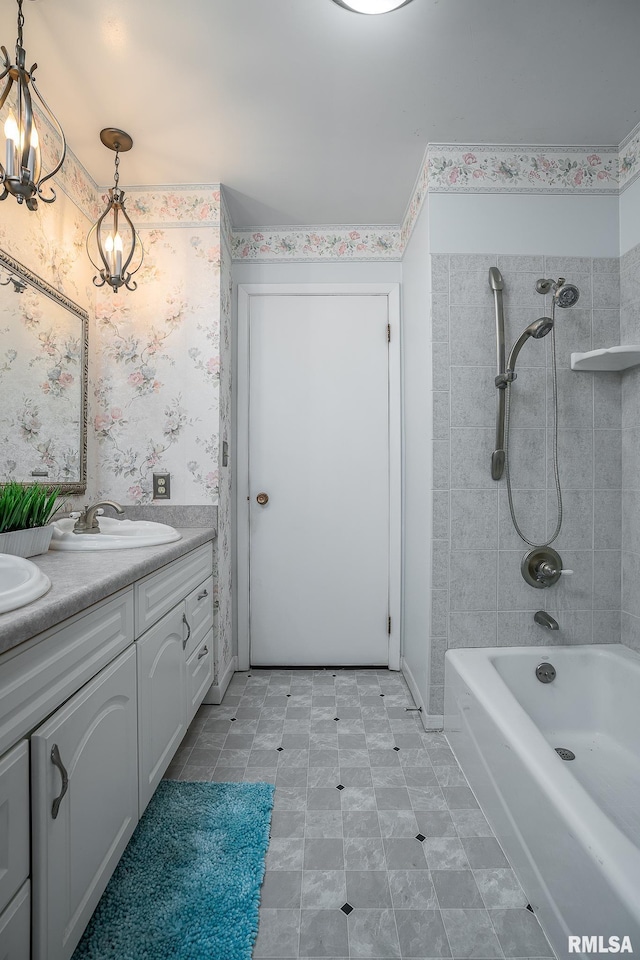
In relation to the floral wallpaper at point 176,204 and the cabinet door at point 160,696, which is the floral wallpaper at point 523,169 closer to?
the floral wallpaper at point 176,204

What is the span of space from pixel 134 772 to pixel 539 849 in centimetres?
98

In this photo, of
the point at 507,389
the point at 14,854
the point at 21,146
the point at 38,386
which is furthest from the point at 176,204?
the point at 14,854

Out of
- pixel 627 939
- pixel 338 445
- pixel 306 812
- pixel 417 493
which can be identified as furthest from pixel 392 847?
pixel 338 445

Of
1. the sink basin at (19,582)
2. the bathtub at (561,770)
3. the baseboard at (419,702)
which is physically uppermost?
the sink basin at (19,582)

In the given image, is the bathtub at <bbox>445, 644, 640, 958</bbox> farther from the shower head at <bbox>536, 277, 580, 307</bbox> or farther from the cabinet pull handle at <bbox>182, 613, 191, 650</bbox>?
the shower head at <bbox>536, 277, 580, 307</bbox>

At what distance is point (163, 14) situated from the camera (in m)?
1.28

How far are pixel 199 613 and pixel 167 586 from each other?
0.41m

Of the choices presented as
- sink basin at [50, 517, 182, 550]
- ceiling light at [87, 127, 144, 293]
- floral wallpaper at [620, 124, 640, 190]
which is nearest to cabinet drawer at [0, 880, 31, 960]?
sink basin at [50, 517, 182, 550]

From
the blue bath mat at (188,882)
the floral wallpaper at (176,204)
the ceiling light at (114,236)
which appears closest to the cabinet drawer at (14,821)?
the blue bath mat at (188,882)

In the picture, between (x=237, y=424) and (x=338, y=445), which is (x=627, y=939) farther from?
(x=237, y=424)

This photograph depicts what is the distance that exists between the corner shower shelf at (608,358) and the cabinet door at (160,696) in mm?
1706

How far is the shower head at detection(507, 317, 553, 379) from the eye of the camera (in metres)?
1.56

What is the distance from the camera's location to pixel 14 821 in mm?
698

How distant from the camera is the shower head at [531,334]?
1556mm
